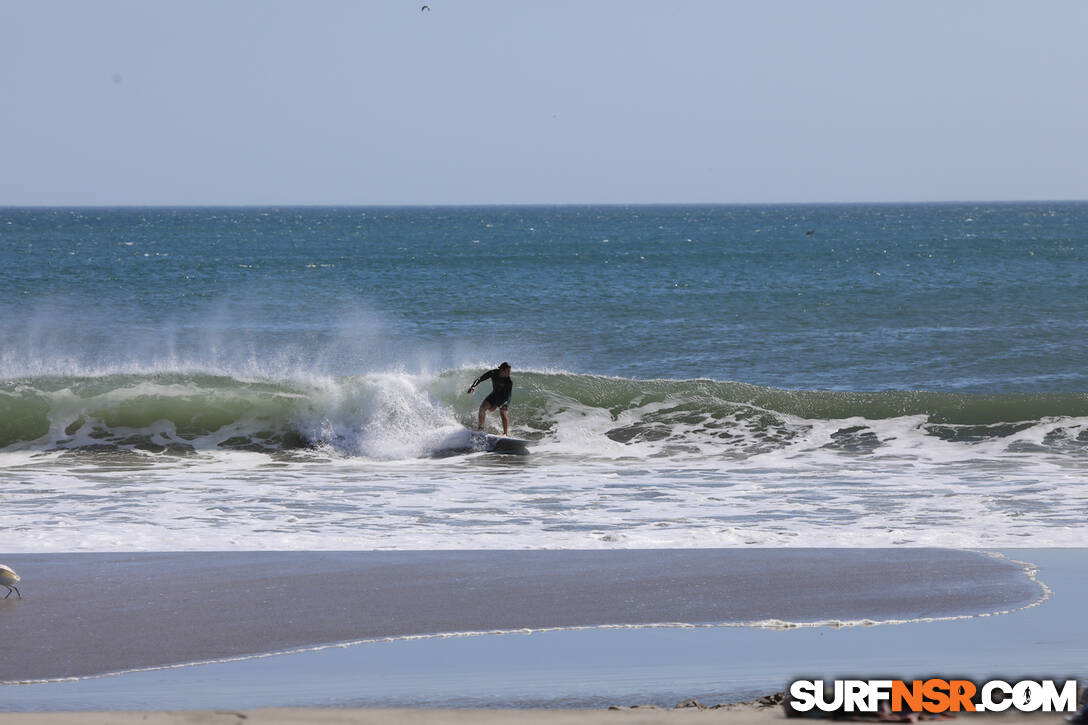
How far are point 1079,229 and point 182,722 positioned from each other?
5340 inches

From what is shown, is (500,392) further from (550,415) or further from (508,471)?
(508,471)

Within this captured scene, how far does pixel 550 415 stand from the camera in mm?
22766

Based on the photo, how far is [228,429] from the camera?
859 inches

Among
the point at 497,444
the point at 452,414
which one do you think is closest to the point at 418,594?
the point at 497,444

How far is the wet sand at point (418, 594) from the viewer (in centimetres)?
856

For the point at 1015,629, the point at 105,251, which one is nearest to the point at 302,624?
the point at 1015,629

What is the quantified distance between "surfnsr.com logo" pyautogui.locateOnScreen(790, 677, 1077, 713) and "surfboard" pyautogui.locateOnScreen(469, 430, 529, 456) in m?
12.5

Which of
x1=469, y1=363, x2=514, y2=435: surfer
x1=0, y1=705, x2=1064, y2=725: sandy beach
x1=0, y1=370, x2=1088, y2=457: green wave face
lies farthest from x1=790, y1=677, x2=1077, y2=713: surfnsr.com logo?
x1=469, y1=363, x2=514, y2=435: surfer

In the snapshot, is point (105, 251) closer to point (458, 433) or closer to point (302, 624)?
point (458, 433)

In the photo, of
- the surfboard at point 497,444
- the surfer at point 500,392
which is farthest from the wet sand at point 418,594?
the surfer at point 500,392

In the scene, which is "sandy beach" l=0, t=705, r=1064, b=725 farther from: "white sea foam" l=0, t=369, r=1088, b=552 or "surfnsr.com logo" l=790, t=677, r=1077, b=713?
"white sea foam" l=0, t=369, r=1088, b=552

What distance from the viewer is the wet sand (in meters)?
8.56

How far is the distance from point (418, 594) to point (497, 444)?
991 centimetres

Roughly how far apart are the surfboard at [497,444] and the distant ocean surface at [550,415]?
12.3 inches
